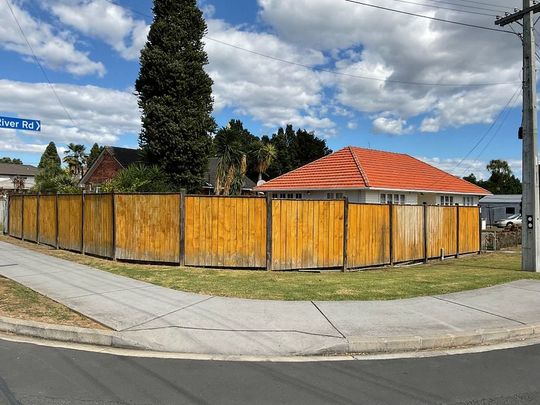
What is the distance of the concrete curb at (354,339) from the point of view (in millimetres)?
6242

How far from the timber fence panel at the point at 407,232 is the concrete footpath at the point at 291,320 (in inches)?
206

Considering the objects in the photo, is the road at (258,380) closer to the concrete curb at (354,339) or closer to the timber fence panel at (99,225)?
the concrete curb at (354,339)

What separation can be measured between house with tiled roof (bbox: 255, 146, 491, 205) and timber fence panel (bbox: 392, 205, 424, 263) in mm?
7507

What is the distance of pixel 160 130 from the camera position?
27.3m

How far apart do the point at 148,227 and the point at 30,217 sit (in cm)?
1062

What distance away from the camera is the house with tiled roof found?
25062mm

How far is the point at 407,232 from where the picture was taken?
51.6ft

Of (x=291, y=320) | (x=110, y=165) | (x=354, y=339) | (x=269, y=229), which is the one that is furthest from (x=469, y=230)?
(x=110, y=165)

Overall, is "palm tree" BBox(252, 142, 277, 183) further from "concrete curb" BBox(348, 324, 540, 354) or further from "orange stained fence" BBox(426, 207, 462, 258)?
"concrete curb" BBox(348, 324, 540, 354)

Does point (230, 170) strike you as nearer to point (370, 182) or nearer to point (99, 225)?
point (370, 182)

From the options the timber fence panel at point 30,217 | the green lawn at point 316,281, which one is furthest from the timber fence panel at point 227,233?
the timber fence panel at point 30,217

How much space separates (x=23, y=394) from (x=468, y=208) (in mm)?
18169

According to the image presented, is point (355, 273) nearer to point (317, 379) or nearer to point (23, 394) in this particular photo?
point (317, 379)

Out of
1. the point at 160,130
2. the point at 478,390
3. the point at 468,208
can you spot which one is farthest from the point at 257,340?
the point at 160,130
